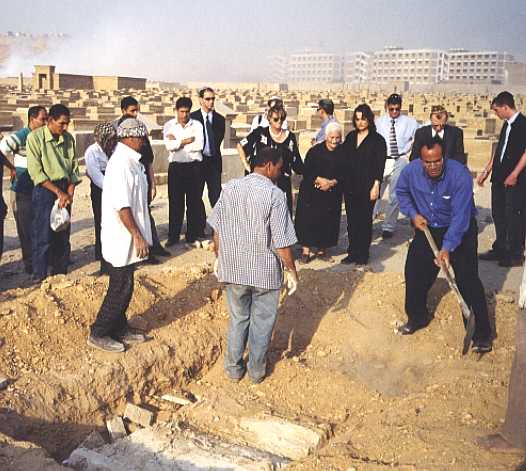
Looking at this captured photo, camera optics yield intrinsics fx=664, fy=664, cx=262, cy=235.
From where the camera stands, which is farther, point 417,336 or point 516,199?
point 516,199

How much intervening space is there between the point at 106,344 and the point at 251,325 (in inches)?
41.4

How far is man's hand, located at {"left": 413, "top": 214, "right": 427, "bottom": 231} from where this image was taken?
4.73 m

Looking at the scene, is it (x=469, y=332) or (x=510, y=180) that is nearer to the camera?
(x=469, y=332)

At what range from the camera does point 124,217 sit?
4.21 m

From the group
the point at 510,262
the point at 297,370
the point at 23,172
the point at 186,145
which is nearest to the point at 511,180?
the point at 510,262

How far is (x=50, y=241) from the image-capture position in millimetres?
6055

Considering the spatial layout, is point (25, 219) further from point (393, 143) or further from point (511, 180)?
point (511, 180)

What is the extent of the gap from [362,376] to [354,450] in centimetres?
130

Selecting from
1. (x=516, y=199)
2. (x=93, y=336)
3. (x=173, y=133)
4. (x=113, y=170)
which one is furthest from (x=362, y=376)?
(x=173, y=133)

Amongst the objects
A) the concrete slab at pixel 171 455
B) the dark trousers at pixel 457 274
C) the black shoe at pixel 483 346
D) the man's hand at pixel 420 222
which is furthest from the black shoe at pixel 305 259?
the concrete slab at pixel 171 455

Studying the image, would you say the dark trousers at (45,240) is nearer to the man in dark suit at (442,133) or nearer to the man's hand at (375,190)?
the man's hand at (375,190)

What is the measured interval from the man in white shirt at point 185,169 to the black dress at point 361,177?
1.66m

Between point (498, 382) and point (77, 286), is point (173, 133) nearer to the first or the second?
point (77, 286)

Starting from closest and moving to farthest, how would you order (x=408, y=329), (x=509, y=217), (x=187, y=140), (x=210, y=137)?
(x=408, y=329) → (x=509, y=217) → (x=187, y=140) → (x=210, y=137)
